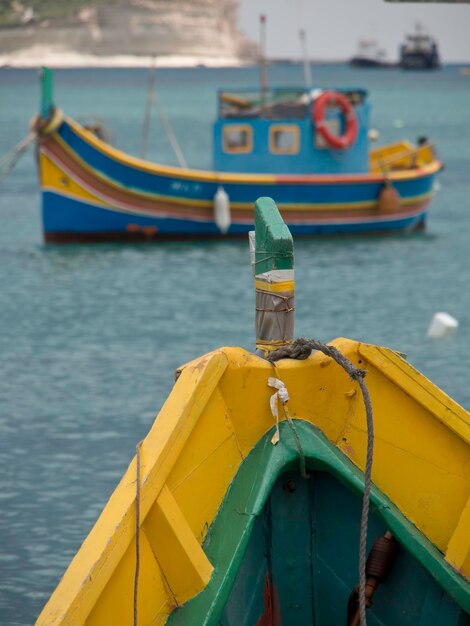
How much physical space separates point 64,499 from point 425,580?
15.4 feet

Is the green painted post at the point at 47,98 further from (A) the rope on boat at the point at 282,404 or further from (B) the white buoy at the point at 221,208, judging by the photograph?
(A) the rope on boat at the point at 282,404

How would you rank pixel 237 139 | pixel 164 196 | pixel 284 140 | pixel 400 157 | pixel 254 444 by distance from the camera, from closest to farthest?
pixel 254 444, pixel 164 196, pixel 284 140, pixel 237 139, pixel 400 157

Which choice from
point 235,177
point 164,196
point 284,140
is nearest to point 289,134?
point 284,140

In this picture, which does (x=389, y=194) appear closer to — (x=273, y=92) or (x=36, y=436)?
(x=273, y=92)

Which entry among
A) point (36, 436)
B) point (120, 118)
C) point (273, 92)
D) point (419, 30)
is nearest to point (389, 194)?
point (273, 92)

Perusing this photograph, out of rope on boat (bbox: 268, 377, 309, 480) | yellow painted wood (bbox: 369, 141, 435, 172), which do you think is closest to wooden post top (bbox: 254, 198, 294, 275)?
rope on boat (bbox: 268, 377, 309, 480)

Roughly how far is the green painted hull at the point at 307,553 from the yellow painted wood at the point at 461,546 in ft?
0.12

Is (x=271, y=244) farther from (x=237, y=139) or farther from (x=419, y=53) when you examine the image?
(x=419, y=53)

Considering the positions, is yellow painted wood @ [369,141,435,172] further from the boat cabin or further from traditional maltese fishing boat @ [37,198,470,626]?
traditional maltese fishing boat @ [37,198,470,626]

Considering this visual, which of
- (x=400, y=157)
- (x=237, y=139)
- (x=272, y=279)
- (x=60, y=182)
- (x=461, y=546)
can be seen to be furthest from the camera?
(x=400, y=157)

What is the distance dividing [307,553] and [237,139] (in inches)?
647

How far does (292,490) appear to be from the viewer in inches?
206

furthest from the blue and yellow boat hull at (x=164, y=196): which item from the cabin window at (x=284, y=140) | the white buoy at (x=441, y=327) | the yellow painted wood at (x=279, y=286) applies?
the yellow painted wood at (x=279, y=286)

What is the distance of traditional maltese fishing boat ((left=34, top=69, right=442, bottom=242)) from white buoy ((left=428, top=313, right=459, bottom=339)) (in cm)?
579
